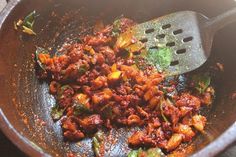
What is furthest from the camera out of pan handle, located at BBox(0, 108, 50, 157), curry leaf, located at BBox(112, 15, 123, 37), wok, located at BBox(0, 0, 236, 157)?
curry leaf, located at BBox(112, 15, 123, 37)

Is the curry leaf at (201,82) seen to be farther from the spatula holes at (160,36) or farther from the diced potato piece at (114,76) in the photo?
the diced potato piece at (114,76)

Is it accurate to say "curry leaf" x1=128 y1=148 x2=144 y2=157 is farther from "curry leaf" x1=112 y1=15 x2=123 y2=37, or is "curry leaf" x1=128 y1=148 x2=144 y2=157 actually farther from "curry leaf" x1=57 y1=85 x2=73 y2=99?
"curry leaf" x1=112 y1=15 x2=123 y2=37

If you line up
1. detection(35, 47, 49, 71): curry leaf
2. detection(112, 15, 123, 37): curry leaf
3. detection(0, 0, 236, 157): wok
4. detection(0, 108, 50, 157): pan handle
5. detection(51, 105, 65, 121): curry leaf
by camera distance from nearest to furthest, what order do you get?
detection(0, 108, 50, 157): pan handle, detection(0, 0, 236, 157): wok, detection(51, 105, 65, 121): curry leaf, detection(35, 47, 49, 71): curry leaf, detection(112, 15, 123, 37): curry leaf

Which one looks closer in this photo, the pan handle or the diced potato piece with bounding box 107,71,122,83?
the pan handle

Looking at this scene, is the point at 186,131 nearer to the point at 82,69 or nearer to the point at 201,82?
the point at 201,82

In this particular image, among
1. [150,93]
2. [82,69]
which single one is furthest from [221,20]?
[82,69]

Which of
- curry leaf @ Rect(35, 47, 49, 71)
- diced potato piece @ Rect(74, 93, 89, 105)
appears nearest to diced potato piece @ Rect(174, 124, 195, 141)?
diced potato piece @ Rect(74, 93, 89, 105)

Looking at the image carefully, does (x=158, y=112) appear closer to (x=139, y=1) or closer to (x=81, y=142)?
(x=81, y=142)
